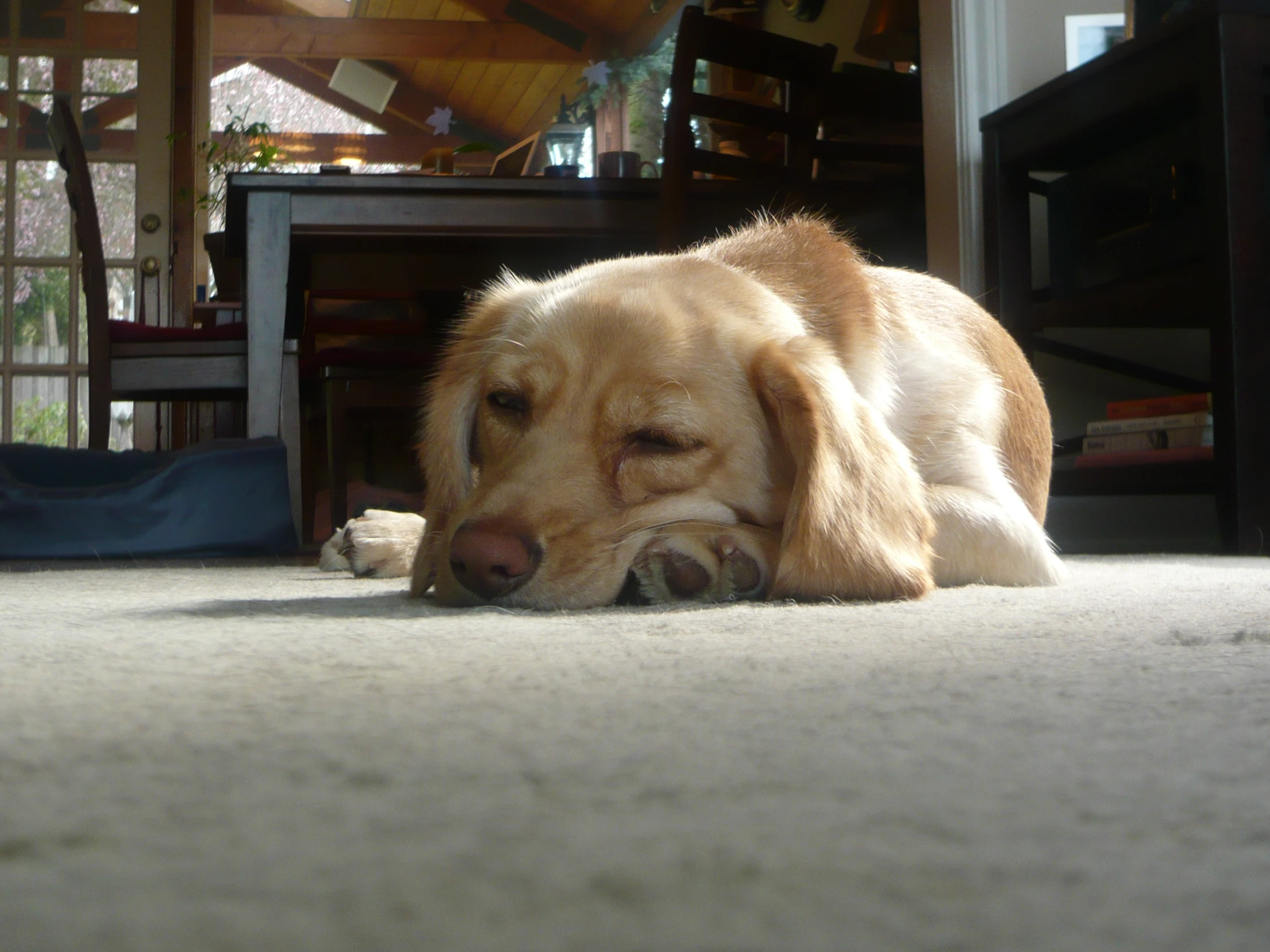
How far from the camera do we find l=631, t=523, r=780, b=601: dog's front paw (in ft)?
4.37

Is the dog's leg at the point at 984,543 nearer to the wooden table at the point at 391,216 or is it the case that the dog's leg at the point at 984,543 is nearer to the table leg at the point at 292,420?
the wooden table at the point at 391,216

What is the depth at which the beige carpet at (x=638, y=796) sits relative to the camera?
0.33 metres

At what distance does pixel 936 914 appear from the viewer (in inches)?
13.4

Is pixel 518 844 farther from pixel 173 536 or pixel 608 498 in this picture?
pixel 173 536

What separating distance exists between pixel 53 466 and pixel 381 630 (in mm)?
2641

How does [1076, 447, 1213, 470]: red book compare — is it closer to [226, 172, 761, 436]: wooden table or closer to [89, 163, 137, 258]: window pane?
[226, 172, 761, 436]: wooden table

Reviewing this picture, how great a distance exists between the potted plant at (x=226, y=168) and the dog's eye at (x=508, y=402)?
4.86 metres

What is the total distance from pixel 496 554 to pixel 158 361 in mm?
2968

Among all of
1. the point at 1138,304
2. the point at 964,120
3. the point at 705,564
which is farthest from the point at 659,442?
the point at 964,120

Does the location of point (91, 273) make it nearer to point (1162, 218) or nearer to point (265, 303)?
point (265, 303)

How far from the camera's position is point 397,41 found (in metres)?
10.1

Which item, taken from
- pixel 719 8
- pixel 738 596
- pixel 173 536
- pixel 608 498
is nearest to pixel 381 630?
pixel 608 498

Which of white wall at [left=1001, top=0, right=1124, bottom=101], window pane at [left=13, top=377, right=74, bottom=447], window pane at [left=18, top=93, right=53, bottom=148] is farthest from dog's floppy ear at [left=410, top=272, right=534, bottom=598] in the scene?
window pane at [left=18, top=93, right=53, bottom=148]

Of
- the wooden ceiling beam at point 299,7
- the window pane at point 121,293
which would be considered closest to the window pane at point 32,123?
the window pane at point 121,293
